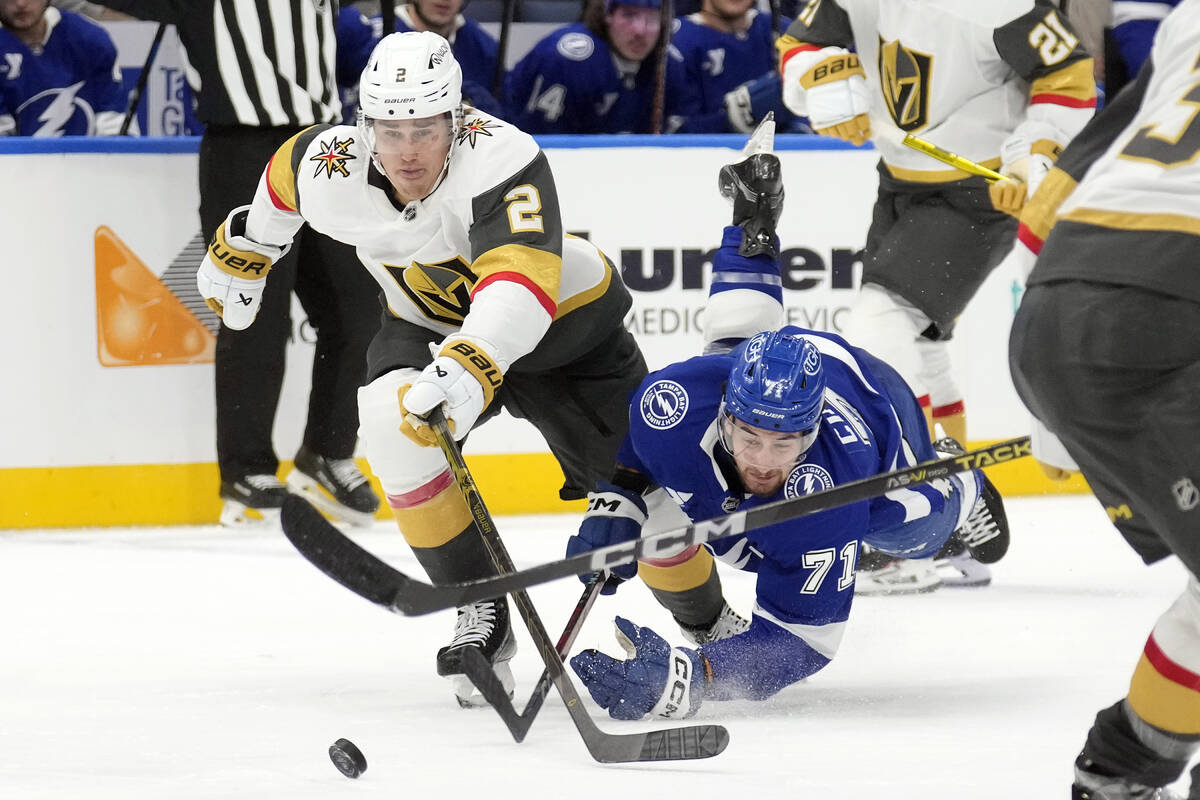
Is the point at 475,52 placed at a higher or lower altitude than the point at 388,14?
lower

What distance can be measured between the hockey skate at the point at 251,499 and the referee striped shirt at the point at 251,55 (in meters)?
0.91

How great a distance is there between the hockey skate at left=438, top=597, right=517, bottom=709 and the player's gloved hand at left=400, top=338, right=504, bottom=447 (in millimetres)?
329

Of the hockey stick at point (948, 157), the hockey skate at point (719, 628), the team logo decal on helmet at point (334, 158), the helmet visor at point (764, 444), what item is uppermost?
the team logo decal on helmet at point (334, 158)

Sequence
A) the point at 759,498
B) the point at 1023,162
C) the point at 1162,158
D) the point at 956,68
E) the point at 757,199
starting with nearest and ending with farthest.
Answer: the point at 1162,158
the point at 759,498
the point at 757,199
the point at 1023,162
the point at 956,68

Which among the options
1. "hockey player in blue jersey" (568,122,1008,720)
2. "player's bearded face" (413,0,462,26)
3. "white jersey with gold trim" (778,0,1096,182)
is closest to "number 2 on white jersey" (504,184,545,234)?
"hockey player in blue jersey" (568,122,1008,720)

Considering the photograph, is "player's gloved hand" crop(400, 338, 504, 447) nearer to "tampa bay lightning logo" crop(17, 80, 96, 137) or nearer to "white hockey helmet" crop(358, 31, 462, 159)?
"white hockey helmet" crop(358, 31, 462, 159)

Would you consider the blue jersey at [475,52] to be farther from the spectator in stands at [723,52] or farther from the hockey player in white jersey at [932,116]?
the hockey player in white jersey at [932,116]

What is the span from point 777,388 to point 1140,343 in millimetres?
740

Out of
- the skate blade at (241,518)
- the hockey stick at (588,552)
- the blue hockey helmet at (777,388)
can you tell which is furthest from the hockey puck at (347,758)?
the skate blade at (241,518)

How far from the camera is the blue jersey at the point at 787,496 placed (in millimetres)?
2494

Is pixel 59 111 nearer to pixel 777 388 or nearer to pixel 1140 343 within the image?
pixel 777 388

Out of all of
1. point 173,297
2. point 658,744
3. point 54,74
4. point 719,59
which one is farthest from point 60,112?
point 658,744

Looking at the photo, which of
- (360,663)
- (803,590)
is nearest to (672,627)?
(360,663)

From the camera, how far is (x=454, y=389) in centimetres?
246
